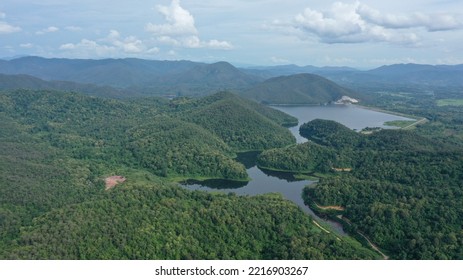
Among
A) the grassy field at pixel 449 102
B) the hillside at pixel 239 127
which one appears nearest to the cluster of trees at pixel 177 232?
the hillside at pixel 239 127

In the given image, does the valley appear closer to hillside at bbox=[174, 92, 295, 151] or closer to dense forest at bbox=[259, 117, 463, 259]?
dense forest at bbox=[259, 117, 463, 259]

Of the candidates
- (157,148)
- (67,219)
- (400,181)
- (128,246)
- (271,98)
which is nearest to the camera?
(128,246)

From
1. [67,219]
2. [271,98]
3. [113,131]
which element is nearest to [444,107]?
[271,98]

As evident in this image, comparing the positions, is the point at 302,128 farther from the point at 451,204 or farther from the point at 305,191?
the point at 451,204

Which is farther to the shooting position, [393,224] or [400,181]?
[400,181]

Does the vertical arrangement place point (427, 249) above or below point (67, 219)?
below

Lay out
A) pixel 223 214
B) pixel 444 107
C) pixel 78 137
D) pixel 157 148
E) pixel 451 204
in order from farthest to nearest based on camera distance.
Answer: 1. pixel 444 107
2. pixel 78 137
3. pixel 157 148
4. pixel 451 204
5. pixel 223 214

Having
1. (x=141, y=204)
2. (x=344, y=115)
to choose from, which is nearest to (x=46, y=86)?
(x=344, y=115)

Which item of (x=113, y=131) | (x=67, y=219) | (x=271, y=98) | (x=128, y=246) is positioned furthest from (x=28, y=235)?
(x=271, y=98)
